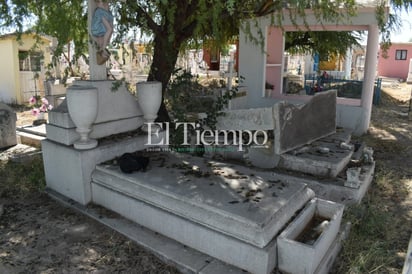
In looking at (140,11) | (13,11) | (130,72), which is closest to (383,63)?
(130,72)

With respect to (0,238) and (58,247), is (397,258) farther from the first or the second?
(0,238)

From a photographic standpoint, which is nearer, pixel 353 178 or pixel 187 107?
pixel 353 178

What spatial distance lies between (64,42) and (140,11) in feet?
5.77

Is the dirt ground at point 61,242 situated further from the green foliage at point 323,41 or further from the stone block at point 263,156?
the green foliage at point 323,41

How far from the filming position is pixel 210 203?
3508mm

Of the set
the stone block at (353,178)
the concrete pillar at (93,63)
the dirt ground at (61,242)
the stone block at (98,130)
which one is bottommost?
the dirt ground at (61,242)

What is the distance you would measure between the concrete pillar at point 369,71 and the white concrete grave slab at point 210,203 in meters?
5.62

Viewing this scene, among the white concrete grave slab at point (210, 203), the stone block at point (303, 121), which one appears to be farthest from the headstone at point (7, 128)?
the stone block at point (303, 121)

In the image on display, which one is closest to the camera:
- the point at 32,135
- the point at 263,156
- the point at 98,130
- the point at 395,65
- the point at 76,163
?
the point at 76,163

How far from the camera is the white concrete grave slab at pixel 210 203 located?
10.4 ft

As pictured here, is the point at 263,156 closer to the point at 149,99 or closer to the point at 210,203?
the point at 149,99

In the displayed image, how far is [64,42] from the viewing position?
16.4 feet

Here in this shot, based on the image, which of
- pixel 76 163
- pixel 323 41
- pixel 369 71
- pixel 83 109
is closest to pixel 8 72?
pixel 76 163

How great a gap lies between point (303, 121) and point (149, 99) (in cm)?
259
